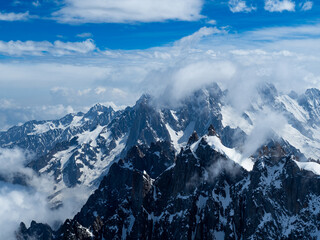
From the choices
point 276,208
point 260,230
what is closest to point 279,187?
point 276,208

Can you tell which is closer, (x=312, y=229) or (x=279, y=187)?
(x=312, y=229)

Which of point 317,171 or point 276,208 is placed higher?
point 317,171

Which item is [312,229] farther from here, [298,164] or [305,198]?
[298,164]

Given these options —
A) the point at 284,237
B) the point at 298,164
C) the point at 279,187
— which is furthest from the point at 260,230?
the point at 298,164

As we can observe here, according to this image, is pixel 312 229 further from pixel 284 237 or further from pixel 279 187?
pixel 279 187

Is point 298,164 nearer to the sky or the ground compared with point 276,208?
nearer to the sky

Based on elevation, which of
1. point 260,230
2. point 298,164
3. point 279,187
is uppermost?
point 298,164

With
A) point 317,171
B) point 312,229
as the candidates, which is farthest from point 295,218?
point 317,171

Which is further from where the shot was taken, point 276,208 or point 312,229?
point 276,208
